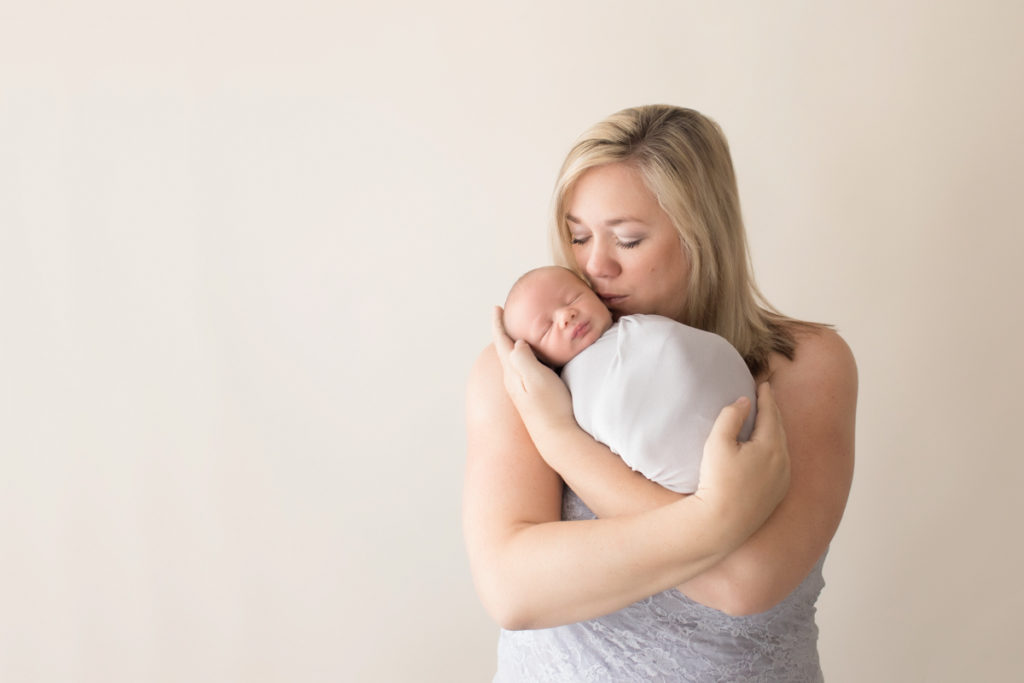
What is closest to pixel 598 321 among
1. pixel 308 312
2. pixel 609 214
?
pixel 609 214

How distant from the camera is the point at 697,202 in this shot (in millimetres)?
1774

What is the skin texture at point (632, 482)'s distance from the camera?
138 cm

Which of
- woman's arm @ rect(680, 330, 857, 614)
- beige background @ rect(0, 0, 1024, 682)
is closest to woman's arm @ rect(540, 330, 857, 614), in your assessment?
woman's arm @ rect(680, 330, 857, 614)

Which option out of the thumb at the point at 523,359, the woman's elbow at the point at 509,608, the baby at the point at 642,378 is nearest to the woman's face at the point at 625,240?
the baby at the point at 642,378

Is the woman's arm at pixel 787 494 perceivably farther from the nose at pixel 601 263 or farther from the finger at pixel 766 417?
the nose at pixel 601 263

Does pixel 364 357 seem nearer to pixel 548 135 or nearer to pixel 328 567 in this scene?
pixel 328 567

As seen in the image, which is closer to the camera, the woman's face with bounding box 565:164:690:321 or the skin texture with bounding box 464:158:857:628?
the skin texture with bounding box 464:158:857:628

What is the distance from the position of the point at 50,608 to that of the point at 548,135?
5.98 ft

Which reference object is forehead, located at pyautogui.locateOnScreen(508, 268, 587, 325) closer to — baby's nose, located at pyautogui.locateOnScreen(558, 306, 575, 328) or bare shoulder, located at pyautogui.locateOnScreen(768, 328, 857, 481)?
Result: baby's nose, located at pyautogui.locateOnScreen(558, 306, 575, 328)

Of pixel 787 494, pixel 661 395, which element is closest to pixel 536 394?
pixel 661 395

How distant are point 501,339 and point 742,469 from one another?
1.64 feet

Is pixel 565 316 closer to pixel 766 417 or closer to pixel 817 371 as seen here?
pixel 766 417

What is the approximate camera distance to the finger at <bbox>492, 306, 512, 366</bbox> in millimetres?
1647

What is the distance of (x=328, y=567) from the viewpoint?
269 cm
